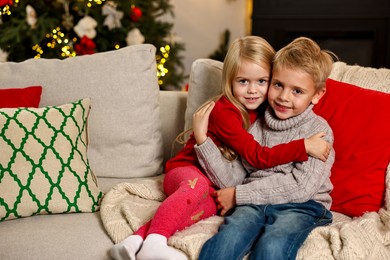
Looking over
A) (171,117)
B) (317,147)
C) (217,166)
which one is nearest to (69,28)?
(171,117)

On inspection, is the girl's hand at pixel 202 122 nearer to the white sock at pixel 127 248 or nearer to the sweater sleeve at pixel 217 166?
the sweater sleeve at pixel 217 166

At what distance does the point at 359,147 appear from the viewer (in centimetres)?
184

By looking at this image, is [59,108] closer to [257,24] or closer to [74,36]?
[74,36]

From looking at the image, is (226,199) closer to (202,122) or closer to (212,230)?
(212,230)

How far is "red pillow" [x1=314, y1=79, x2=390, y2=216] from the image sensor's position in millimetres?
1800

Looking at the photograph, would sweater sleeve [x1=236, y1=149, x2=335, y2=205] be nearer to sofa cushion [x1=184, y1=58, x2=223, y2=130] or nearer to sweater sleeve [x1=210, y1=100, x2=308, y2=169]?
sweater sleeve [x1=210, y1=100, x2=308, y2=169]

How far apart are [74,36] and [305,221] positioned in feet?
8.17

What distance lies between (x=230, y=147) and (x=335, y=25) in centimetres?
293

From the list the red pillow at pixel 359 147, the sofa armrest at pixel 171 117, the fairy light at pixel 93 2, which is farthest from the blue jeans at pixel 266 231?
the fairy light at pixel 93 2

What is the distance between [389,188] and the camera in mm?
1766

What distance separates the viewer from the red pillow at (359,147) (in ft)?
5.90

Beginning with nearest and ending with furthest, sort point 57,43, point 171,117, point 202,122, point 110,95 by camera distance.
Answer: point 202,122 → point 110,95 → point 171,117 → point 57,43

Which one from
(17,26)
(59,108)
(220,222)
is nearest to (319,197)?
(220,222)

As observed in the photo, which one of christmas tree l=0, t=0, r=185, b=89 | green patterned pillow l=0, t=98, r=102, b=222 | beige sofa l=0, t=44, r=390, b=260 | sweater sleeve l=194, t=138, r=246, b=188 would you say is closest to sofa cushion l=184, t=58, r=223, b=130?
beige sofa l=0, t=44, r=390, b=260
